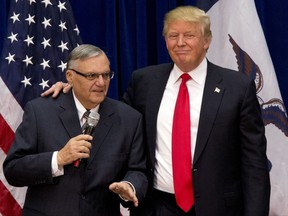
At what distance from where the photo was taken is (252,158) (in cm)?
254

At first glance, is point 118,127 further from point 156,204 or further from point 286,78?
point 286,78

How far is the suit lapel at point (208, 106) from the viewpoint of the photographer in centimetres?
Result: 250

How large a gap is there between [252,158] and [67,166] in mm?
900

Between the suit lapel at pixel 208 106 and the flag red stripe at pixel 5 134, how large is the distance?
1264 millimetres

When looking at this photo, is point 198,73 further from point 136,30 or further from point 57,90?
point 136,30

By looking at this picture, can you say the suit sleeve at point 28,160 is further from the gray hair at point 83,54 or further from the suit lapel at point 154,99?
the suit lapel at point 154,99

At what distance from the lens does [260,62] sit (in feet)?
11.0

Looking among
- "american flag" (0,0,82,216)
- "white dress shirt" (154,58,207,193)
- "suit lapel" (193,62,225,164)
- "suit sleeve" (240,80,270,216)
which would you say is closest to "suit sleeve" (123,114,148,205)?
"white dress shirt" (154,58,207,193)

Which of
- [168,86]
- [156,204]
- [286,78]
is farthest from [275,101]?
[156,204]

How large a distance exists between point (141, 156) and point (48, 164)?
0.47 m

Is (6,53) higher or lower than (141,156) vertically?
higher

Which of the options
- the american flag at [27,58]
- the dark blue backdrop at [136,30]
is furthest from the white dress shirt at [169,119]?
the dark blue backdrop at [136,30]

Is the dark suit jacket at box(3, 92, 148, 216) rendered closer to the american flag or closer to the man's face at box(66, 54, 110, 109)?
the man's face at box(66, 54, 110, 109)

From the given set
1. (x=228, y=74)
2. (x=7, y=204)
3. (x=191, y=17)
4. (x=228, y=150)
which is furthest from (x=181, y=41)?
(x=7, y=204)
